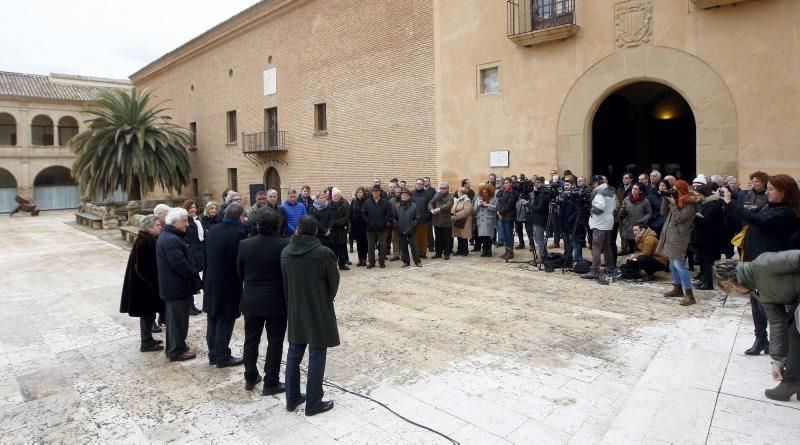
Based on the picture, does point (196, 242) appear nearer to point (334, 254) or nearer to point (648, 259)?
point (334, 254)

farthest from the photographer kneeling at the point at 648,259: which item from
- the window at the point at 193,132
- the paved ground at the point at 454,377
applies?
the window at the point at 193,132

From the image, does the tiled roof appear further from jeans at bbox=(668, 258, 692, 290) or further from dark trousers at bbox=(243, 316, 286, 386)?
jeans at bbox=(668, 258, 692, 290)

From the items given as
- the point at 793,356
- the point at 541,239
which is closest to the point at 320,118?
the point at 541,239

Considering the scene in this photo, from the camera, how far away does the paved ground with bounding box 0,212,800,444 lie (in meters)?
3.77

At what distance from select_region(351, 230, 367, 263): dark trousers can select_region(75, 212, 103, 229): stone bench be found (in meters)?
16.1

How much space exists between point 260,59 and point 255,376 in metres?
22.0

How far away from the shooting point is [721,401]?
393cm

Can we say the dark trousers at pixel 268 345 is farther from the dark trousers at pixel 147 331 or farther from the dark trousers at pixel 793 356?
the dark trousers at pixel 793 356

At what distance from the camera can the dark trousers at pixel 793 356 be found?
3764 millimetres

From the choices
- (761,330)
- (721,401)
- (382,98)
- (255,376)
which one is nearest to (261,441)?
(255,376)

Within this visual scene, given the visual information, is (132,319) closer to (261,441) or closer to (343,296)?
(343,296)

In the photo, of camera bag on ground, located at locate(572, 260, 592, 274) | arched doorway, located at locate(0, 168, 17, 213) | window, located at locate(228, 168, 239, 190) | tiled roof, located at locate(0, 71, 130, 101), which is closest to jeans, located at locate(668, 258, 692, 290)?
camera bag on ground, located at locate(572, 260, 592, 274)

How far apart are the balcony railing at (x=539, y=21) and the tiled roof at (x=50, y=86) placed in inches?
1424

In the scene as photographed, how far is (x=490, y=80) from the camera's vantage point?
14.5 m
